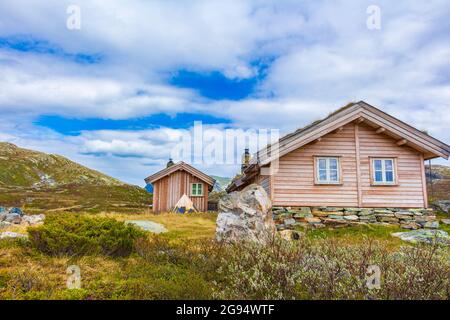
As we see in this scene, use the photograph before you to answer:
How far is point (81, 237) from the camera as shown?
8.14 metres

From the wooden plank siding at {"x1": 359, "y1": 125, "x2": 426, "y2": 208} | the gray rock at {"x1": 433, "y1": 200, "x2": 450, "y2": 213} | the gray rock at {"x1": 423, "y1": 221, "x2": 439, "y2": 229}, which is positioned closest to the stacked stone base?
the gray rock at {"x1": 423, "y1": 221, "x2": 439, "y2": 229}

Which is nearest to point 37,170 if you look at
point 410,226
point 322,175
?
point 322,175

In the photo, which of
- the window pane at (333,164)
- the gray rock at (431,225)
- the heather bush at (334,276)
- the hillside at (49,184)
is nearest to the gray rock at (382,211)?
the gray rock at (431,225)

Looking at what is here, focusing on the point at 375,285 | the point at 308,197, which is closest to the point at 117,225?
the point at 375,285

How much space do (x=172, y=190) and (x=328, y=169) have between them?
619 inches

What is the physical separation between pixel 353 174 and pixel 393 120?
305 centimetres

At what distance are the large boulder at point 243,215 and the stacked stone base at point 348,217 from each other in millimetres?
4675

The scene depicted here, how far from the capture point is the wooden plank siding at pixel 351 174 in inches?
644

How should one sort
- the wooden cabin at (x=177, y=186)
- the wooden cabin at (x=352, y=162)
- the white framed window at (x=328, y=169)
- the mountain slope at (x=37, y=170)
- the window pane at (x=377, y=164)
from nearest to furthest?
the wooden cabin at (x=352, y=162) < the white framed window at (x=328, y=169) < the window pane at (x=377, y=164) < the wooden cabin at (x=177, y=186) < the mountain slope at (x=37, y=170)

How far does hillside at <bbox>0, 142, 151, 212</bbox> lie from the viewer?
46.1 meters

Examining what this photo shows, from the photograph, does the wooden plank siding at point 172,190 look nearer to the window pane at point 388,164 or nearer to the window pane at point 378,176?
the window pane at point 378,176

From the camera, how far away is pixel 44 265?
7258 millimetres
